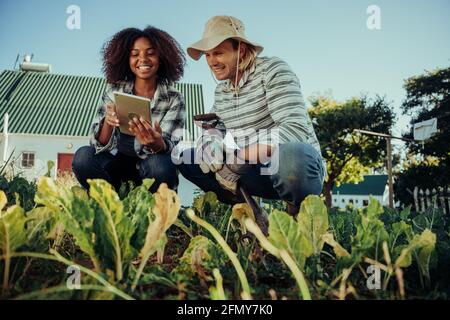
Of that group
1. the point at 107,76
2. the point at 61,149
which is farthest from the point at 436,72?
the point at 107,76

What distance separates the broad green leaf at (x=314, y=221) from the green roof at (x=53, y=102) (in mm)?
12935

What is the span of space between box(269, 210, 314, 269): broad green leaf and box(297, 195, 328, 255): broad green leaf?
0.20m

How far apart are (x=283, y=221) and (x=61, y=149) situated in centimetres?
1546

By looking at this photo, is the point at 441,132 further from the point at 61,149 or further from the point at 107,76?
the point at 107,76

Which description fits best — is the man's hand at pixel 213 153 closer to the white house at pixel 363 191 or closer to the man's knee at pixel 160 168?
the man's knee at pixel 160 168

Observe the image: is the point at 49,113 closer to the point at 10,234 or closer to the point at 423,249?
the point at 10,234

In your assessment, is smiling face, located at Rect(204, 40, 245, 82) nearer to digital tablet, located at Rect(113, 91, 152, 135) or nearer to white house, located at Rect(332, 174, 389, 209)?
digital tablet, located at Rect(113, 91, 152, 135)

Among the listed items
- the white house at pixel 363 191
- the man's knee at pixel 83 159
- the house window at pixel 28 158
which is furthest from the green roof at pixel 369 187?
the man's knee at pixel 83 159

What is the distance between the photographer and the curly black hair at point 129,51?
2.70m

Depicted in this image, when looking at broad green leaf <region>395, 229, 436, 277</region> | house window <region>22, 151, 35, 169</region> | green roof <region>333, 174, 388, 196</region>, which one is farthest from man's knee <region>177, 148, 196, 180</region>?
green roof <region>333, 174, 388, 196</region>

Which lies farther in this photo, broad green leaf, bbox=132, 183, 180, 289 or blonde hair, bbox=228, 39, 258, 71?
blonde hair, bbox=228, 39, 258, 71

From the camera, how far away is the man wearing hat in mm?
1817

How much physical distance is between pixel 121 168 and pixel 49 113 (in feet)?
47.8
